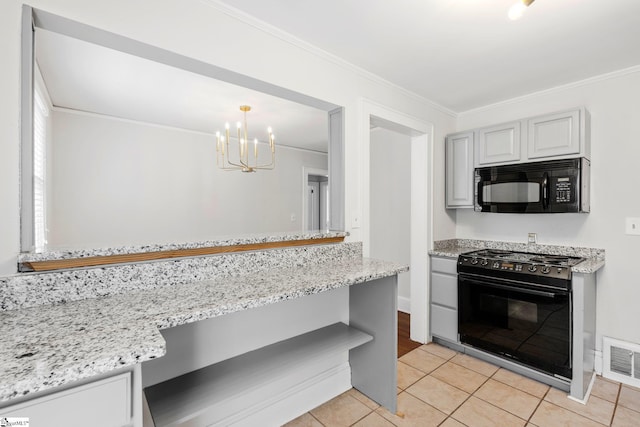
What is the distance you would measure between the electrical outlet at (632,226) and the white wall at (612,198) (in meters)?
0.03

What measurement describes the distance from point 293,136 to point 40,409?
4.15m

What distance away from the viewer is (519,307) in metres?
2.31

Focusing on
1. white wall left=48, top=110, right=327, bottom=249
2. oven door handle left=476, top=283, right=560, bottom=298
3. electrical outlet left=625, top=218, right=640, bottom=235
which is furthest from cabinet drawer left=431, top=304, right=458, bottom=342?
white wall left=48, top=110, right=327, bottom=249

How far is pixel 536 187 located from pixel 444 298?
1212mm

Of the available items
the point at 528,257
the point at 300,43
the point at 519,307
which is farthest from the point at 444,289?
the point at 300,43

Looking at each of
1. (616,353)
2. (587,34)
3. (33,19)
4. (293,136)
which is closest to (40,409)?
(33,19)

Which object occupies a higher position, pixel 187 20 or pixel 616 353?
pixel 187 20

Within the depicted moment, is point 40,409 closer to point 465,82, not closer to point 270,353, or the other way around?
point 270,353

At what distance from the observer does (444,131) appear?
3.19 metres

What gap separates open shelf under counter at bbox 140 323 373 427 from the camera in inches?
51.3

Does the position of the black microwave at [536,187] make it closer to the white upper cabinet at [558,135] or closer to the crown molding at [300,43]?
the white upper cabinet at [558,135]

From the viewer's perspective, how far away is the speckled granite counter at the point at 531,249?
2212 millimetres

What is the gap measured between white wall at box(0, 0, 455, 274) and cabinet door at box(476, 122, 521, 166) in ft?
2.51

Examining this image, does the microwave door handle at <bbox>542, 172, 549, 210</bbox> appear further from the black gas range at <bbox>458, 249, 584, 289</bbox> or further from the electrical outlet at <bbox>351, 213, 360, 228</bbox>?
the electrical outlet at <bbox>351, 213, 360, 228</bbox>
